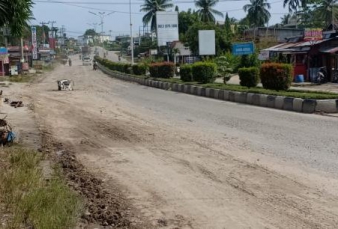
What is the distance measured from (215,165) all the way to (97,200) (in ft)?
8.30

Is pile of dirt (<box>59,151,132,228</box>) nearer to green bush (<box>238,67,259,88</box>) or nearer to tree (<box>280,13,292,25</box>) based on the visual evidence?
green bush (<box>238,67,259,88</box>)

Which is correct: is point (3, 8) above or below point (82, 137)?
above

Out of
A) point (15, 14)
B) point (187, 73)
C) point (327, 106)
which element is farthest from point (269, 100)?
point (187, 73)

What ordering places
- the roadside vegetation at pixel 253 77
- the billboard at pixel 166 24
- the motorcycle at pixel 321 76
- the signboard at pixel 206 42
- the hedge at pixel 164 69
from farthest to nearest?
1. the billboard at pixel 166 24
2. the signboard at pixel 206 42
3. the hedge at pixel 164 69
4. the motorcycle at pixel 321 76
5. the roadside vegetation at pixel 253 77

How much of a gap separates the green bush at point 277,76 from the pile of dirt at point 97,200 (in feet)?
45.7

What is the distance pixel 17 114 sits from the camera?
17.0m

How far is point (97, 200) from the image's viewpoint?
250 inches

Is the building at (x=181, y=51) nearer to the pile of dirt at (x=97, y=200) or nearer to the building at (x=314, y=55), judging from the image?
the building at (x=314, y=55)

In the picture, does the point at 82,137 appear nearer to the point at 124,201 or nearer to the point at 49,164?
the point at 49,164

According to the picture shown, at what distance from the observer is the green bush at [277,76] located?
2062 cm

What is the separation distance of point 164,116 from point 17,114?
17.6ft

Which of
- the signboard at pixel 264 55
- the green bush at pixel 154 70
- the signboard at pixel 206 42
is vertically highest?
the signboard at pixel 206 42

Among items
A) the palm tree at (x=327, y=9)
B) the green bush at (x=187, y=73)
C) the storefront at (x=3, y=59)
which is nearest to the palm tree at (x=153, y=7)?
the palm tree at (x=327, y=9)

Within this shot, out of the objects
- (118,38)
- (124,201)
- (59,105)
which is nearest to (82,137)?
(124,201)
